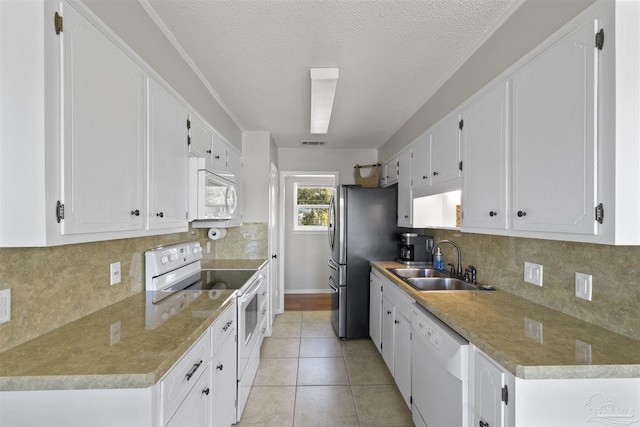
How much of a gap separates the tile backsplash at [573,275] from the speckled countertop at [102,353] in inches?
68.6

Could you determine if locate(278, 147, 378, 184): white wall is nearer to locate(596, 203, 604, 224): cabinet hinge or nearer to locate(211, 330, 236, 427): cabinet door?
locate(211, 330, 236, 427): cabinet door

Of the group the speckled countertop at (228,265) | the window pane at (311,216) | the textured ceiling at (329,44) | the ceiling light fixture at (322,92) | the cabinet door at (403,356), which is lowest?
the cabinet door at (403,356)

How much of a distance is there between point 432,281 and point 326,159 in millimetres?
2584

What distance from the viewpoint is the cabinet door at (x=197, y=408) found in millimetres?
1171

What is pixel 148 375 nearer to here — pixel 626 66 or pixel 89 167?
pixel 89 167

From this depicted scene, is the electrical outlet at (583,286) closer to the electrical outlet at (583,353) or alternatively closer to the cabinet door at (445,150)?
the electrical outlet at (583,353)

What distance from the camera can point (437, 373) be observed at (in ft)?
5.37

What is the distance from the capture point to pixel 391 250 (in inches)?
137

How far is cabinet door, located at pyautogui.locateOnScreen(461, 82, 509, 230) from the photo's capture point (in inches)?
62.4

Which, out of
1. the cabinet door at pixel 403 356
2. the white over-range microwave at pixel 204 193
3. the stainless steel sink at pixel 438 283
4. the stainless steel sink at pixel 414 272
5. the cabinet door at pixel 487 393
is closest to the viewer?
the cabinet door at pixel 487 393

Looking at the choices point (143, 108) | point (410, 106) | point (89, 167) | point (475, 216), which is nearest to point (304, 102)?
point (410, 106)

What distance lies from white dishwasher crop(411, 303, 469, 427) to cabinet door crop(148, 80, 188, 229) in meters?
1.59

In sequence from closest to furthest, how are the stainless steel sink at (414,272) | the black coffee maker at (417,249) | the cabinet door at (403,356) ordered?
the cabinet door at (403,356) < the stainless steel sink at (414,272) < the black coffee maker at (417,249)

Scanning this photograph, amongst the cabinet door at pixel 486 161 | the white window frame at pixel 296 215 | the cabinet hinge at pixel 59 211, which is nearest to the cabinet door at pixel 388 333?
the cabinet door at pixel 486 161
